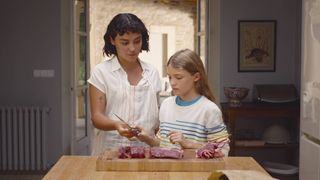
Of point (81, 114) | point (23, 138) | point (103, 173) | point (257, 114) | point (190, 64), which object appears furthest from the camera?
point (81, 114)

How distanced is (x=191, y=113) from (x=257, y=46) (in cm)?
311

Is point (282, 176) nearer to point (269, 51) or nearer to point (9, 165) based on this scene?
point (269, 51)

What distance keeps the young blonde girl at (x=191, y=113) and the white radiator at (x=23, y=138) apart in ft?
10.8

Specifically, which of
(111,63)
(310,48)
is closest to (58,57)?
(310,48)

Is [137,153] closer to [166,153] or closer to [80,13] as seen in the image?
[166,153]

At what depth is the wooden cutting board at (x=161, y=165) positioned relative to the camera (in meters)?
1.66

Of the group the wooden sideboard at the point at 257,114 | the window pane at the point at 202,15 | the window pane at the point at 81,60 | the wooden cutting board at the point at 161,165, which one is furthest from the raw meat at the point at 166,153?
the window pane at the point at 81,60

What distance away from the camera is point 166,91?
868cm

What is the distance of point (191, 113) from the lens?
1.91 m

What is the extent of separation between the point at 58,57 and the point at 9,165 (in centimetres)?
125

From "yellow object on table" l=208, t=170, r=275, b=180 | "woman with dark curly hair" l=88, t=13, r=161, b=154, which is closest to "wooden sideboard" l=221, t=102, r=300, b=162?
"woman with dark curly hair" l=88, t=13, r=161, b=154

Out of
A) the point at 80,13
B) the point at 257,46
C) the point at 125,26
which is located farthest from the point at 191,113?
the point at 80,13

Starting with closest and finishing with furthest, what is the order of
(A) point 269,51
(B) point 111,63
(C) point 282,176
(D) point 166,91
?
(B) point 111,63 < (C) point 282,176 < (A) point 269,51 < (D) point 166,91

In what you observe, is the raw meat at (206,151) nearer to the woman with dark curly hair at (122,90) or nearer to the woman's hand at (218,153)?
the woman's hand at (218,153)
